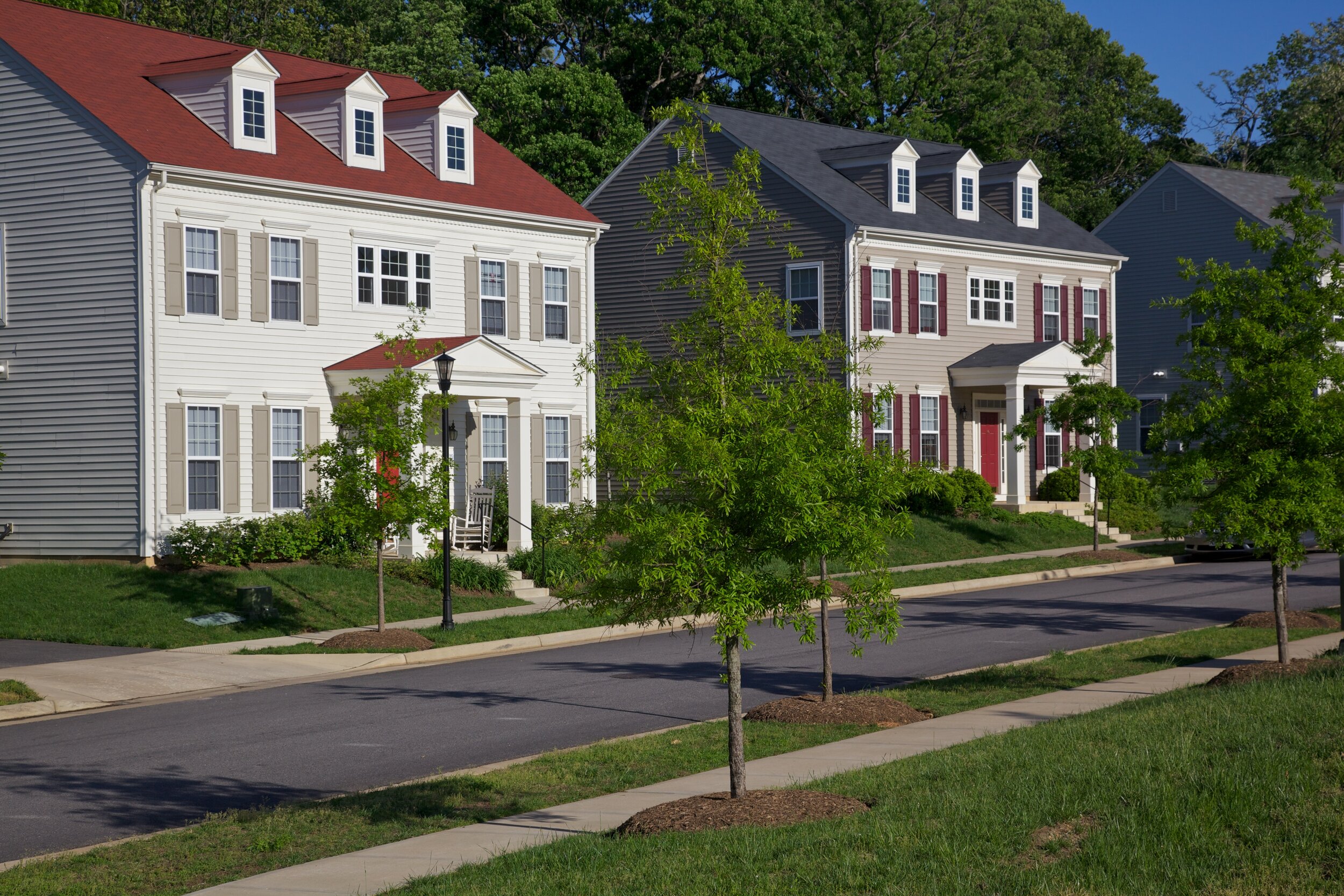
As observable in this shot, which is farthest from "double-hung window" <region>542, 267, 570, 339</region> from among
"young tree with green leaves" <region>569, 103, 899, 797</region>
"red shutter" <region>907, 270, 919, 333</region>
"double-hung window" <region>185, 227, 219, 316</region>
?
"young tree with green leaves" <region>569, 103, 899, 797</region>

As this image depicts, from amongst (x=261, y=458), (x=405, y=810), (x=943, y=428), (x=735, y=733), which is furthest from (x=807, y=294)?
(x=735, y=733)

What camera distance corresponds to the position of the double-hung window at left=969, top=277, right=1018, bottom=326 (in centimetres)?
3981

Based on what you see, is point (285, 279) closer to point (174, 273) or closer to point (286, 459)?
point (174, 273)

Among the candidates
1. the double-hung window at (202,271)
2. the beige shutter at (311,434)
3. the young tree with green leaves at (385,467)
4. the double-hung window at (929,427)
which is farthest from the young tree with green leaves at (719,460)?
the double-hung window at (929,427)

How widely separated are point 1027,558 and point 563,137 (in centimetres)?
2102

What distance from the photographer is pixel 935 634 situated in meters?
20.6

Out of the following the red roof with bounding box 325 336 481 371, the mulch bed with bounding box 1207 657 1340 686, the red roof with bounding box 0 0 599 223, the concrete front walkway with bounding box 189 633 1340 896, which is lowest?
the concrete front walkway with bounding box 189 633 1340 896

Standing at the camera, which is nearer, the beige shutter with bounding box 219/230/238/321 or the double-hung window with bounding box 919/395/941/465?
the beige shutter with bounding box 219/230/238/321

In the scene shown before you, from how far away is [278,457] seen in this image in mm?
26312

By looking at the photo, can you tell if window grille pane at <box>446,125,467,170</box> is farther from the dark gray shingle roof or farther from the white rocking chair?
the dark gray shingle roof

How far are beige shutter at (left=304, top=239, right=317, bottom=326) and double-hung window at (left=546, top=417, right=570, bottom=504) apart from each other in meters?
6.43

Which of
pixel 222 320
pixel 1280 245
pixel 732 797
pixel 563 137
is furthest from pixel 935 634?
pixel 563 137

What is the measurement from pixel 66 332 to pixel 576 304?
36.8 ft

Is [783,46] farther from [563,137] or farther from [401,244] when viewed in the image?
[401,244]
